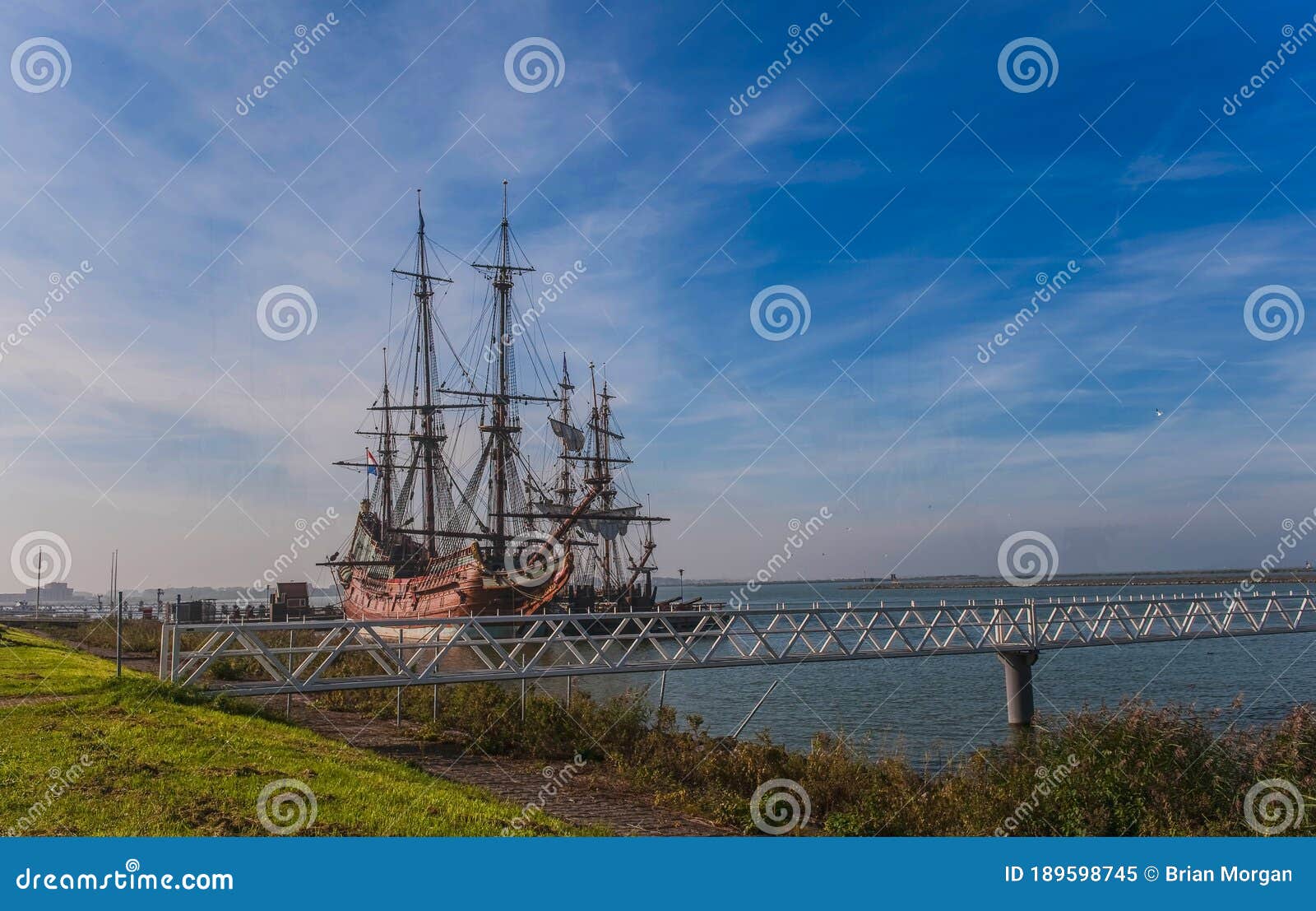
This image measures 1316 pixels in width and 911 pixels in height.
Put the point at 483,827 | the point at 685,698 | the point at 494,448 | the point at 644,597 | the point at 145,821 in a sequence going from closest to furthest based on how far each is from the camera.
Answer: the point at 145,821 < the point at 483,827 < the point at 685,698 < the point at 494,448 < the point at 644,597

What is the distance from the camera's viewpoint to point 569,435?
88.1 meters

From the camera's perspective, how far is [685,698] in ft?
105

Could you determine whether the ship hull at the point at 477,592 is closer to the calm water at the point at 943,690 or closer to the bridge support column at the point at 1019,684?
the calm water at the point at 943,690

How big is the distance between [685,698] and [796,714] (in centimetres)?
521

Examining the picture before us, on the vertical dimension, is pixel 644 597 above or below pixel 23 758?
above

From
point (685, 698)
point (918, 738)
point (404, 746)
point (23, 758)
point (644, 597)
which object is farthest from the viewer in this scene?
point (644, 597)

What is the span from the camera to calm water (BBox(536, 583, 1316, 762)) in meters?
26.2

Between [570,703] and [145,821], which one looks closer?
[145,821]

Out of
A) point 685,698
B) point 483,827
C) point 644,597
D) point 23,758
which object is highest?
point 644,597

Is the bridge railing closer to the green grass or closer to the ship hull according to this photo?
the green grass

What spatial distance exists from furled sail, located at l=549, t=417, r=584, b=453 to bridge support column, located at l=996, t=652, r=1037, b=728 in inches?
2437

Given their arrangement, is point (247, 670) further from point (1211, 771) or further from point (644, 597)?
point (644, 597)

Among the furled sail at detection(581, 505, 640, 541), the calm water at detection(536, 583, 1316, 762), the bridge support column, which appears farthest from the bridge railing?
the furled sail at detection(581, 505, 640, 541)

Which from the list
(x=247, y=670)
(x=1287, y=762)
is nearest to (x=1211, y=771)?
(x=1287, y=762)
